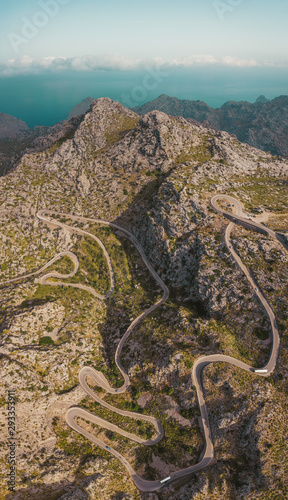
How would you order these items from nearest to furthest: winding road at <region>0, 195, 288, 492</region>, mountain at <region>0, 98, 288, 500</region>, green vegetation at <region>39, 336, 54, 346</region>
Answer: mountain at <region>0, 98, 288, 500</region>
winding road at <region>0, 195, 288, 492</region>
green vegetation at <region>39, 336, 54, 346</region>

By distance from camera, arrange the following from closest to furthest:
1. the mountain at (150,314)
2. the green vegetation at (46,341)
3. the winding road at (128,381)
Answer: the mountain at (150,314) < the winding road at (128,381) < the green vegetation at (46,341)

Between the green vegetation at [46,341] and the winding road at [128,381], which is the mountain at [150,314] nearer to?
the green vegetation at [46,341]

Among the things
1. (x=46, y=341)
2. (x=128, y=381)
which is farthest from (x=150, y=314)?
(x=46, y=341)

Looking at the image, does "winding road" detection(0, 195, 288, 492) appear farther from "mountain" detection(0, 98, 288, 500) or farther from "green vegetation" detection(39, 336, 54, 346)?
"green vegetation" detection(39, 336, 54, 346)

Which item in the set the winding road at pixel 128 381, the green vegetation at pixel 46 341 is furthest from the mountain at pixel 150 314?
the winding road at pixel 128 381

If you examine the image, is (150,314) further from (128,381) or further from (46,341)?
(46,341)

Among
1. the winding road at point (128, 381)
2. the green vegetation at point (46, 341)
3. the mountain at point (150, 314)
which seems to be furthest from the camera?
the green vegetation at point (46, 341)

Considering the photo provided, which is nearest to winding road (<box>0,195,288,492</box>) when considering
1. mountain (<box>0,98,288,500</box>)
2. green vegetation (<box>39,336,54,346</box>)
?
mountain (<box>0,98,288,500</box>)

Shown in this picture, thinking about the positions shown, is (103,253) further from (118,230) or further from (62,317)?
(62,317)
